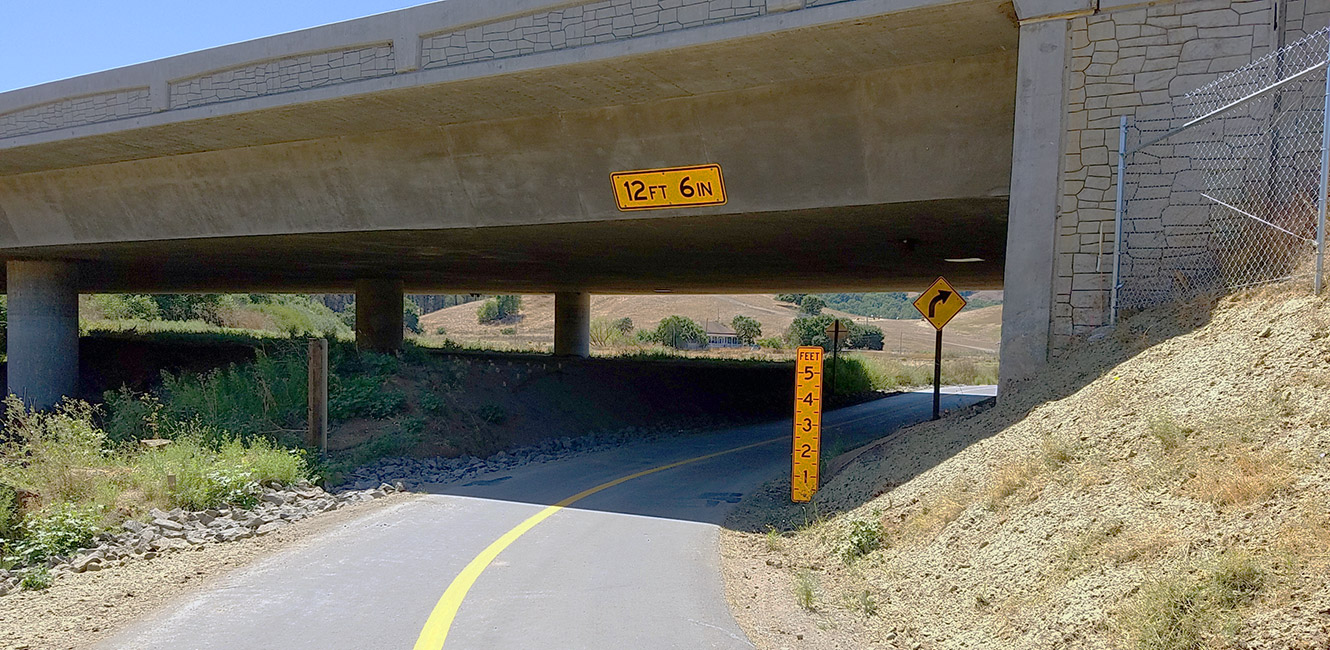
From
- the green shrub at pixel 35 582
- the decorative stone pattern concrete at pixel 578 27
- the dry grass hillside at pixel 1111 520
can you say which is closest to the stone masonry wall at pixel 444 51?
the decorative stone pattern concrete at pixel 578 27

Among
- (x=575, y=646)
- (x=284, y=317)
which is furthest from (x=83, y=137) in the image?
(x=284, y=317)

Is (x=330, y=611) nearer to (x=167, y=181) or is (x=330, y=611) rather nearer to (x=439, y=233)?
(x=439, y=233)

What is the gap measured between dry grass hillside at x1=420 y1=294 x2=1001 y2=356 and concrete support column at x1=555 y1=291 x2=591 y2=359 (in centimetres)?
5113

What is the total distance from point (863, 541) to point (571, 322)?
29628 millimetres

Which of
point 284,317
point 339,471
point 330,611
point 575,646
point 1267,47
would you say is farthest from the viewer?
point 284,317

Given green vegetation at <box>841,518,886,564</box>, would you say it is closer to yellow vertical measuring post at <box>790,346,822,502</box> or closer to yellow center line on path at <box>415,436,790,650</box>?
yellow vertical measuring post at <box>790,346,822,502</box>

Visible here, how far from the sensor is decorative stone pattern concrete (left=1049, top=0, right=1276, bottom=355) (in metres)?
8.95

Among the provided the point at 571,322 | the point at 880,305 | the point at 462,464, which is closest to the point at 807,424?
the point at 462,464

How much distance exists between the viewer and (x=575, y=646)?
5.90 meters

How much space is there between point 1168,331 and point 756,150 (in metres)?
5.91

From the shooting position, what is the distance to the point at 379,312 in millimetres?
27828

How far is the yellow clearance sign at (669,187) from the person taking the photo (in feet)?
41.0

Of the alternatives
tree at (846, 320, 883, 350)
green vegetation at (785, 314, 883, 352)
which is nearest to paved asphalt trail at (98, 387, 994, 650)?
green vegetation at (785, 314, 883, 352)

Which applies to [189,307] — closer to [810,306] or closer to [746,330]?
[746,330]
